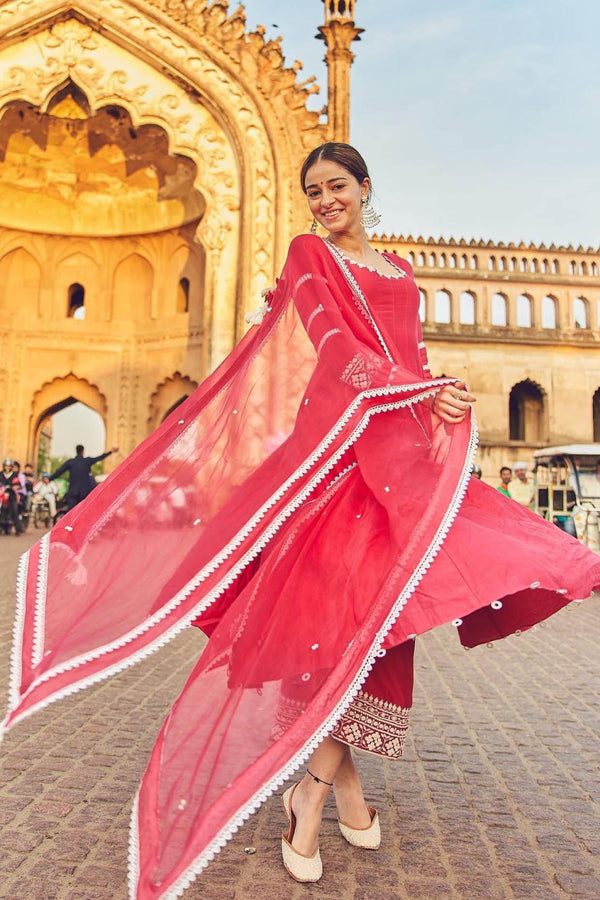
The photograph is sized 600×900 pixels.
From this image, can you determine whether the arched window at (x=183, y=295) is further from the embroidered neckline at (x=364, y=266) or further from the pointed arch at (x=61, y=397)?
the embroidered neckline at (x=364, y=266)

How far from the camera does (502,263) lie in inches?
848

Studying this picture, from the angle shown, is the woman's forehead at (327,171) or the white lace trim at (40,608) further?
the woman's forehead at (327,171)

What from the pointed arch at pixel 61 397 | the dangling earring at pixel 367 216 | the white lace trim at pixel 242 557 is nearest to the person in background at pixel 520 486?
the dangling earring at pixel 367 216

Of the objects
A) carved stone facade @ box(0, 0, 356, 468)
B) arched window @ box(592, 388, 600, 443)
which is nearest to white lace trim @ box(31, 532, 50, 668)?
carved stone facade @ box(0, 0, 356, 468)

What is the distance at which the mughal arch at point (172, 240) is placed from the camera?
14.7 m

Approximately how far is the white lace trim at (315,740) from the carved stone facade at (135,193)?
521 inches

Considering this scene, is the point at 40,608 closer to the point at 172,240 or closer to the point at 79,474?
the point at 79,474

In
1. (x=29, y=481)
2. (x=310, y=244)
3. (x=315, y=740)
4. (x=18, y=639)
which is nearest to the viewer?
(x=315, y=740)

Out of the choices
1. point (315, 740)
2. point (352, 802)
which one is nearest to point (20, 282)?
point (352, 802)

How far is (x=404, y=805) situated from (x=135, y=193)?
18.3 m

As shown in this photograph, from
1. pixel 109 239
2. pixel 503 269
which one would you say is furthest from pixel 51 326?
pixel 503 269

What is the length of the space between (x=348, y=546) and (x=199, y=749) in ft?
1.98

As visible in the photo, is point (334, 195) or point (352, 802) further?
point (334, 195)

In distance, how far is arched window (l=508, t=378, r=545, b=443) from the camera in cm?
2159
